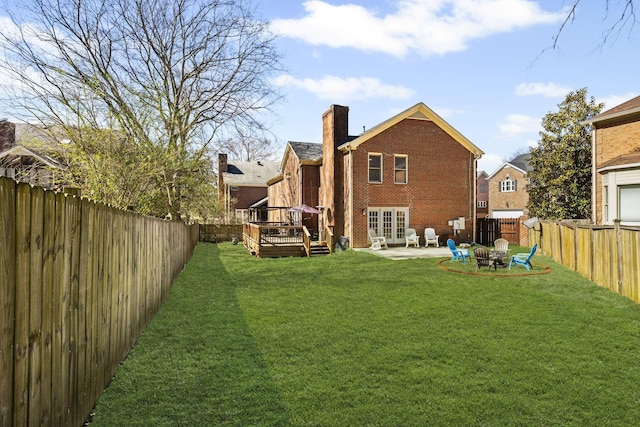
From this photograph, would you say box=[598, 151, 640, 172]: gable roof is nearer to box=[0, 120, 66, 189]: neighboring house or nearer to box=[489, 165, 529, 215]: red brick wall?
box=[0, 120, 66, 189]: neighboring house

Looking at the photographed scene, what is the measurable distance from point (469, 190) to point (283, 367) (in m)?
20.0

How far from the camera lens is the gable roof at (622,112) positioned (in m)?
14.8

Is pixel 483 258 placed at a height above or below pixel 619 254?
below

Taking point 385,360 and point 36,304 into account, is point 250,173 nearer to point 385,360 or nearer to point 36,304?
point 385,360

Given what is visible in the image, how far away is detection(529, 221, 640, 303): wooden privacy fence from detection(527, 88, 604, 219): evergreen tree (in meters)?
12.8

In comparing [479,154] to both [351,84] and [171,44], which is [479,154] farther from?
[171,44]

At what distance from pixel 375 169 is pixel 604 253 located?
12439mm

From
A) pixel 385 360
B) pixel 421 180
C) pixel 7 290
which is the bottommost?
pixel 385 360

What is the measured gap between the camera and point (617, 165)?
570 inches

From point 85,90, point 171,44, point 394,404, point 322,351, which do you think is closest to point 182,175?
point 85,90

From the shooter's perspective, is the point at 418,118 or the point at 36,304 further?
the point at 418,118

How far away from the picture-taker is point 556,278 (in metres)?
10.7

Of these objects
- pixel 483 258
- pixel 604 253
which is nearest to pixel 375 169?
pixel 483 258

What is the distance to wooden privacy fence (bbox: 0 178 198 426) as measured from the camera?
2049 mm
